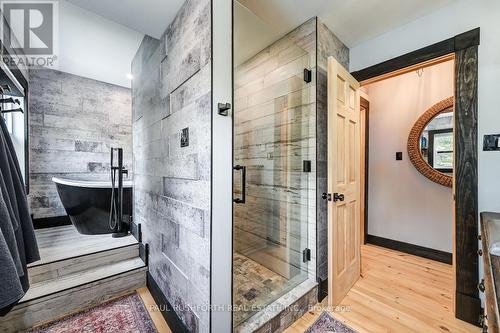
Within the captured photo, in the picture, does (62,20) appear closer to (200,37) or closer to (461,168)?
(200,37)

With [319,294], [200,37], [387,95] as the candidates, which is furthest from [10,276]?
[387,95]

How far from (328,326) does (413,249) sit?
6.22ft

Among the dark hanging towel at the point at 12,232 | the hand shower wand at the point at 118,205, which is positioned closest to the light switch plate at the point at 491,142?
the dark hanging towel at the point at 12,232

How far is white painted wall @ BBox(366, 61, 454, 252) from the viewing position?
8.19 feet

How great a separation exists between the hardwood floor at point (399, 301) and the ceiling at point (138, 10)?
2.48m

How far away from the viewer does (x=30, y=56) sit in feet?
8.21

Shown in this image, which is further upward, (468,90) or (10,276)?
(468,90)

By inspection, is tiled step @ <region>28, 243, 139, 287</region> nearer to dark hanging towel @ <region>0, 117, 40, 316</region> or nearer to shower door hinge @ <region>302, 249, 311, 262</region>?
dark hanging towel @ <region>0, 117, 40, 316</region>

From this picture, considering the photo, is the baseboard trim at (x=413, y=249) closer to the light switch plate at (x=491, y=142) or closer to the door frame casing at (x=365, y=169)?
the door frame casing at (x=365, y=169)

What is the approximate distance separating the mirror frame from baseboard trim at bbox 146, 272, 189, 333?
9.95ft

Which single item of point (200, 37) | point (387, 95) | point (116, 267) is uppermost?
point (387, 95)

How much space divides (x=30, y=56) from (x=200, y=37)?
8.92 feet

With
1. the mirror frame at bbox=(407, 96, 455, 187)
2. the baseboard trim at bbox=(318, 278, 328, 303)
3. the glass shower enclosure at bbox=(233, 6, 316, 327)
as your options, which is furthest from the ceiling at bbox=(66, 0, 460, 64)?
the baseboard trim at bbox=(318, 278, 328, 303)

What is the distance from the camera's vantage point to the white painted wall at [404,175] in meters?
2.50
